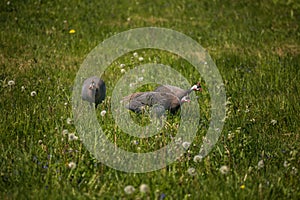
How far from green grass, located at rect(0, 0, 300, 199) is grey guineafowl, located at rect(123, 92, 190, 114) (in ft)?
0.66

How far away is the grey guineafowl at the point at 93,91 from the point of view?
5742mm

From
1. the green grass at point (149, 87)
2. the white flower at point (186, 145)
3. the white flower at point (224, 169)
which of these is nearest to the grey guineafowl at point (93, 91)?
the green grass at point (149, 87)

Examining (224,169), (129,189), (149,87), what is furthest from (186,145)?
(149,87)

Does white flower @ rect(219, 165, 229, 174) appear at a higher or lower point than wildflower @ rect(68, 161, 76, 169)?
higher

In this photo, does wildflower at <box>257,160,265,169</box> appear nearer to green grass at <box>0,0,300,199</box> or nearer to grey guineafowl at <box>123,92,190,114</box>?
green grass at <box>0,0,300,199</box>

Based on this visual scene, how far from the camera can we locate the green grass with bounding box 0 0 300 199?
3893 mm

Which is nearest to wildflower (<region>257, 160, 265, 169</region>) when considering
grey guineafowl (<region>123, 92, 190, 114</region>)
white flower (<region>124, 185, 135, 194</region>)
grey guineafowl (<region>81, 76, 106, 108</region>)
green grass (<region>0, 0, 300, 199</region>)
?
green grass (<region>0, 0, 300, 199</region>)

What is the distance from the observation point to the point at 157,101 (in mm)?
5309

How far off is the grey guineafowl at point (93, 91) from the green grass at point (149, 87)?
0.39 ft

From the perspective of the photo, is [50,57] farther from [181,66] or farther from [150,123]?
[150,123]

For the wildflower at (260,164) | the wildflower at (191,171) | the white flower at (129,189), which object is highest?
the white flower at (129,189)

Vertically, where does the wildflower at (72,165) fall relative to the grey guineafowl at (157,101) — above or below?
above

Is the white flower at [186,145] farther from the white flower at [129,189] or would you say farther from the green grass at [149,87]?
the white flower at [129,189]

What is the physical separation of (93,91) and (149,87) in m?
1.26
